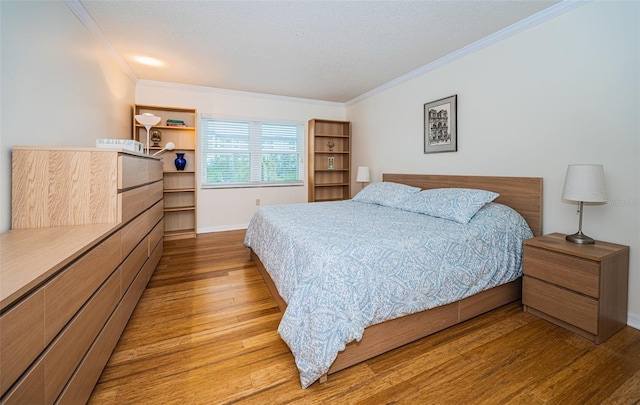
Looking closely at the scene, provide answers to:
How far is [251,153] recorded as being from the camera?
15.8 feet

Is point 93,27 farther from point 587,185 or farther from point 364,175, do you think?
point 587,185

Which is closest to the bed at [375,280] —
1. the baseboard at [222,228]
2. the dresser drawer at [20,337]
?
the dresser drawer at [20,337]

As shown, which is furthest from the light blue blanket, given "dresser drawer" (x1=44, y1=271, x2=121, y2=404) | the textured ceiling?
the textured ceiling

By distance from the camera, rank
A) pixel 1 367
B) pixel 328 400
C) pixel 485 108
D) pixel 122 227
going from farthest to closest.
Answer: pixel 485 108, pixel 122 227, pixel 328 400, pixel 1 367

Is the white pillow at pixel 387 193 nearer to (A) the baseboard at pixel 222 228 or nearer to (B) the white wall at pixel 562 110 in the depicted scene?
(B) the white wall at pixel 562 110

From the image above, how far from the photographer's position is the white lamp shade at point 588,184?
181 cm

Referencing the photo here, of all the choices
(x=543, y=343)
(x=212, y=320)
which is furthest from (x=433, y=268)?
(x=212, y=320)

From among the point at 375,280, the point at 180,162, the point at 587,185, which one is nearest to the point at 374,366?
the point at 375,280

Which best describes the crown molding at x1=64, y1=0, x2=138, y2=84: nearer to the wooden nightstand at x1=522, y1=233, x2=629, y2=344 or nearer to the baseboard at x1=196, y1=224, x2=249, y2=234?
the baseboard at x1=196, y1=224, x2=249, y2=234

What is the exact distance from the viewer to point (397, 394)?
1321 mm

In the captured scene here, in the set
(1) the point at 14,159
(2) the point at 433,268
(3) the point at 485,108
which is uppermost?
(3) the point at 485,108

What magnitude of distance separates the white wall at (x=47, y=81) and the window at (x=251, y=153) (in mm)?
1720

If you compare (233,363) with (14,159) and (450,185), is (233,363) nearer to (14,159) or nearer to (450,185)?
(14,159)

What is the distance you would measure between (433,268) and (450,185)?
1.70 metres
